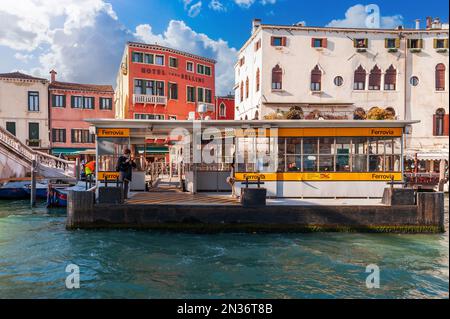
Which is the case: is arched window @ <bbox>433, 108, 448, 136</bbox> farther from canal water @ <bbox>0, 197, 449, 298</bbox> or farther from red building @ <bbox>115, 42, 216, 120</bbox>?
canal water @ <bbox>0, 197, 449, 298</bbox>

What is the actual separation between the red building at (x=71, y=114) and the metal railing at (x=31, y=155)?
928 cm

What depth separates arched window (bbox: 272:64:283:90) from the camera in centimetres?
2916

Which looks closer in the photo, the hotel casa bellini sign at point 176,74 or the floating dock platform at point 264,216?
the floating dock platform at point 264,216

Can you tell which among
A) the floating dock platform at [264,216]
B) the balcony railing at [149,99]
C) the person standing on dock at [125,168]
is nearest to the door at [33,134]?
the balcony railing at [149,99]

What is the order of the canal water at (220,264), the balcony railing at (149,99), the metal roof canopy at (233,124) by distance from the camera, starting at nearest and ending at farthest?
the canal water at (220,264)
the metal roof canopy at (233,124)
the balcony railing at (149,99)

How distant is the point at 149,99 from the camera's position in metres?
34.4

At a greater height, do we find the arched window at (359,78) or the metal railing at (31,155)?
the arched window at (359,78)

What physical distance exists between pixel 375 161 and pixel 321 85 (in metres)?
15.9

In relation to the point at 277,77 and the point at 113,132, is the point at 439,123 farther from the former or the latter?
the point at 113,132

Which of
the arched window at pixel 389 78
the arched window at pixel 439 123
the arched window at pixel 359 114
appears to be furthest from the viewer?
the arched window at pixel 439 123

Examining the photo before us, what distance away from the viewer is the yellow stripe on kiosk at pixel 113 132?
14516mm

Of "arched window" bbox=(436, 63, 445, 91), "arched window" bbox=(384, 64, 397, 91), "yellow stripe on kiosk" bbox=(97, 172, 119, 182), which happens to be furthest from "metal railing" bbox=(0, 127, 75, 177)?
"arched window" bbox=(436, 63, 445, 91)

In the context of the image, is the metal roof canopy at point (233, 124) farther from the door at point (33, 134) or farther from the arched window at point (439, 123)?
the door at point (33, 134)

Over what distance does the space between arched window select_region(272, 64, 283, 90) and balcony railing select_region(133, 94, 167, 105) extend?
10.7m
